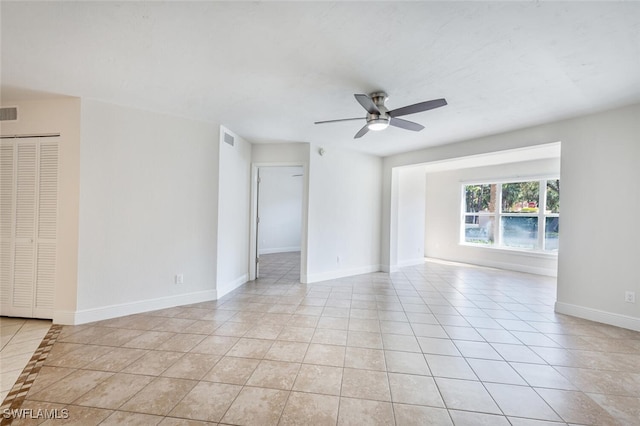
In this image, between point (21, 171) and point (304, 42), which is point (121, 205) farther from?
point (304, 42)

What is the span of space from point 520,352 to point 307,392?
2.08 meters

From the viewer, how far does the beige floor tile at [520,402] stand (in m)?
1.71

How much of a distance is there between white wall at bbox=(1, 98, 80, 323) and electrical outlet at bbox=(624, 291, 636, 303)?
6.32 m

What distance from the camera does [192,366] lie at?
7.22ft

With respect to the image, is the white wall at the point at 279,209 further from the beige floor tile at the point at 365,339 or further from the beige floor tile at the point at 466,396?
the beige floor tile at the point at 466,396

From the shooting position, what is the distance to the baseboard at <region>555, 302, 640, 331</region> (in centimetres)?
304

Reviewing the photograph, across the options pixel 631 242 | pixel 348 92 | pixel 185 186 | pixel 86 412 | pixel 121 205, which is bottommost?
pixel 86 412

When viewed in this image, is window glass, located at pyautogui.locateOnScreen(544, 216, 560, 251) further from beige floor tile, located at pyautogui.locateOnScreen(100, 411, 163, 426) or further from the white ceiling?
beige floor tile, located at pyautogui.locateOnScreen(100, 411, 163, 426)

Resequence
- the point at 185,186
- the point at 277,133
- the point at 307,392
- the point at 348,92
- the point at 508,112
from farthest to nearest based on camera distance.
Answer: the point at 277,133
the point at 185,186
the point at 508,112
the point at 348,92
the point at 307,392

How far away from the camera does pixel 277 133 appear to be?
14.2 ft

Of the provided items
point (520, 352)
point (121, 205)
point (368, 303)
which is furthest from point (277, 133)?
point (520, 352)

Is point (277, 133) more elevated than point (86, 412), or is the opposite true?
point (277, 133)

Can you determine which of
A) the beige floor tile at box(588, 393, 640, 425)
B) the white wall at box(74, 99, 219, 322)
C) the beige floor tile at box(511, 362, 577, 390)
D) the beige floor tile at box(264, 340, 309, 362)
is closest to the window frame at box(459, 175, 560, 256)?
the beige floor tile at box(511, 362, 577, 390)

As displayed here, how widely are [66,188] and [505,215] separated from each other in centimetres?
850
